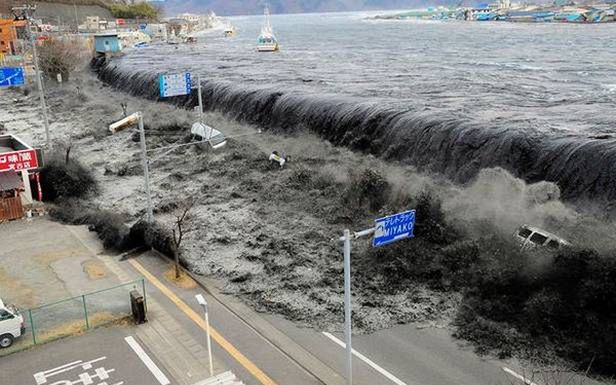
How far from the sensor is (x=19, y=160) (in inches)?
1228

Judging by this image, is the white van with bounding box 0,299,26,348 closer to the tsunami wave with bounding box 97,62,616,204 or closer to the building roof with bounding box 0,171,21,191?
the building roof with bounding box 0,171,21,191

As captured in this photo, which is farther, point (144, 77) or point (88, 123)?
point (144, 77)

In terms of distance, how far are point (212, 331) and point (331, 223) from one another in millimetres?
12271

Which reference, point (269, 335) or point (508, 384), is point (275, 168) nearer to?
point (269, 335)

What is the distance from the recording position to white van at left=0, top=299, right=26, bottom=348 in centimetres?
1894

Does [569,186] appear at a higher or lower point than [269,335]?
higher

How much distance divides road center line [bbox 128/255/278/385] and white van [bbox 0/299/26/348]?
17.9 ft

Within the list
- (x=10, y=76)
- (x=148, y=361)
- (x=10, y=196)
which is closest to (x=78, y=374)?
(x=148, y=361)

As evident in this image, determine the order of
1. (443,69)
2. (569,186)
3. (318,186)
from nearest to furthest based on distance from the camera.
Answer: (569,186) → (318,186) → (443,69)

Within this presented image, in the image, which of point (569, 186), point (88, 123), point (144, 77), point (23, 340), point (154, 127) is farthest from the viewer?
point (144, 77)

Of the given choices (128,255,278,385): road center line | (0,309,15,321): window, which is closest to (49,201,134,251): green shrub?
(128,255,278,385): road center line

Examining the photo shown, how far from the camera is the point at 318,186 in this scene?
1455 inches

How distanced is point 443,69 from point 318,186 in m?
38.4

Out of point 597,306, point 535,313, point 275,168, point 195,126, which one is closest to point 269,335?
point 535,313
